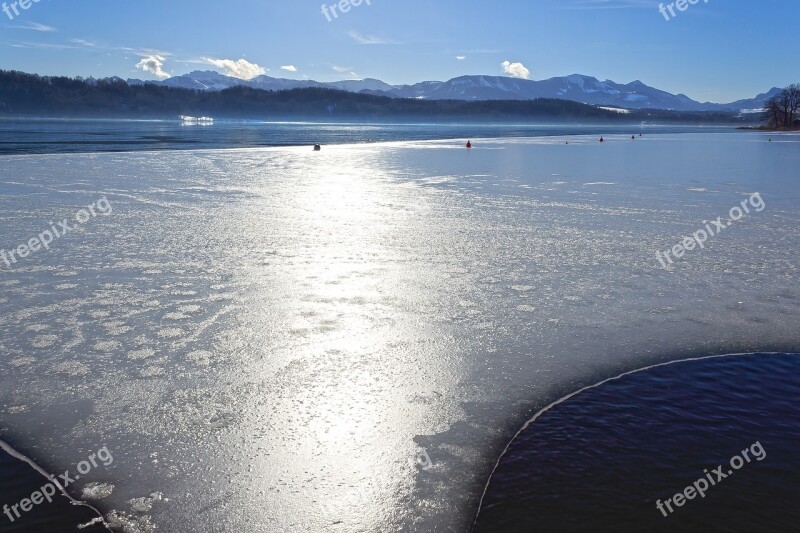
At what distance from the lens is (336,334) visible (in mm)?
5906

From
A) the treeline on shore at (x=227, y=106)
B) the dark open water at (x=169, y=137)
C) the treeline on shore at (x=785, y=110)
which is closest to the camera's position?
the dark open water at (x=169, y=137)

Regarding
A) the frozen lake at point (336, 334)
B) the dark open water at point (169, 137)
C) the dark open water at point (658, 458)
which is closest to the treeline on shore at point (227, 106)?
the dark open water at point (169, 137)

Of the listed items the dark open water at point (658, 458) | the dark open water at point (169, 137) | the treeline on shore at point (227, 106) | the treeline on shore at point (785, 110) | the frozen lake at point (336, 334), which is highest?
the treeline on shore at point (227, 106)

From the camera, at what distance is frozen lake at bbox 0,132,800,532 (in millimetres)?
3734

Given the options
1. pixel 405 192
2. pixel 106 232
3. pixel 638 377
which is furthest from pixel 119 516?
pixel 405 192

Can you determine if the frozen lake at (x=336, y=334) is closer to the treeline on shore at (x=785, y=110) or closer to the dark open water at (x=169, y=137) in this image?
the dark open water at (x=169, y=137)

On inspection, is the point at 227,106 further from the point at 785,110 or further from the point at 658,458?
the point at 658,458

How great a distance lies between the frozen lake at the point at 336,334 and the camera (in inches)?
147

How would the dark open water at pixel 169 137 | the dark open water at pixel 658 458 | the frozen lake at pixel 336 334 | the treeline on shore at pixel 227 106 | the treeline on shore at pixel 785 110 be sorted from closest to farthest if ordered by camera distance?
the dark open water at pixel 658 458 < the frozen lake at pixel 336 334 < the dark open water at pixel 169 137 < the treeline on shore at pixel 785 110 < the treeline on shore at pixel 227 106

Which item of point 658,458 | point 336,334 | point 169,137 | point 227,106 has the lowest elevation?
point 658,458

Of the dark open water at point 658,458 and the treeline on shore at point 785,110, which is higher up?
the treeline on shore at point 785,110

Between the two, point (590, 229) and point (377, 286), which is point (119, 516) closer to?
point (377, 286)

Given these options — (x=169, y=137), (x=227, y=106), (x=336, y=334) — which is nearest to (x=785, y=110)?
(x=169, y=137)

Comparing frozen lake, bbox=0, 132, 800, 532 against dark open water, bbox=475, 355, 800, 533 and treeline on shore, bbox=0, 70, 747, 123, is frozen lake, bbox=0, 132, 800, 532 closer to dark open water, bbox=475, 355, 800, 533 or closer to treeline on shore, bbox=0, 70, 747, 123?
dark open water, bbox=475, 355, 800, 533
